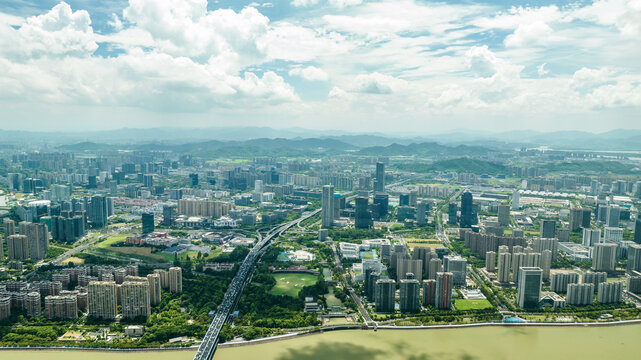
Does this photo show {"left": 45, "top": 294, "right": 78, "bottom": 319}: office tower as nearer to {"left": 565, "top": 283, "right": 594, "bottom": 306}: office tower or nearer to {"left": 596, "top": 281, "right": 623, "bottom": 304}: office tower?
{"left": 565, "top": 283, "right": 594, "bottom": 306}: office tower

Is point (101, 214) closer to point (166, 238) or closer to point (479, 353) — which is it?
point (166, 238)

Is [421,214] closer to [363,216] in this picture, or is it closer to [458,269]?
[363,216]

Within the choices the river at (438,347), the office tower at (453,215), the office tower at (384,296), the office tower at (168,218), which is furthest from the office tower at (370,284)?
the office tower at (168,218)

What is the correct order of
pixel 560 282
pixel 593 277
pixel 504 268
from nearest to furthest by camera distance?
pixel 593 277
pixel 560 282
pixel 504 268

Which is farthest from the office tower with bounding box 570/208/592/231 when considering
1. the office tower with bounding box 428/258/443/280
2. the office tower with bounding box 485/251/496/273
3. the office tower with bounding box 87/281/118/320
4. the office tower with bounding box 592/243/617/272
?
the office tower with bounding box 87/281/118/320

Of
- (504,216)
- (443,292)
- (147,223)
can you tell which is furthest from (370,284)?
(504,216)

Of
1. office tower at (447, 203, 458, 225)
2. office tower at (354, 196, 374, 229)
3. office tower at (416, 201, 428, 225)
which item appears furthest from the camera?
office tower at (447, 203, 458, 225)
